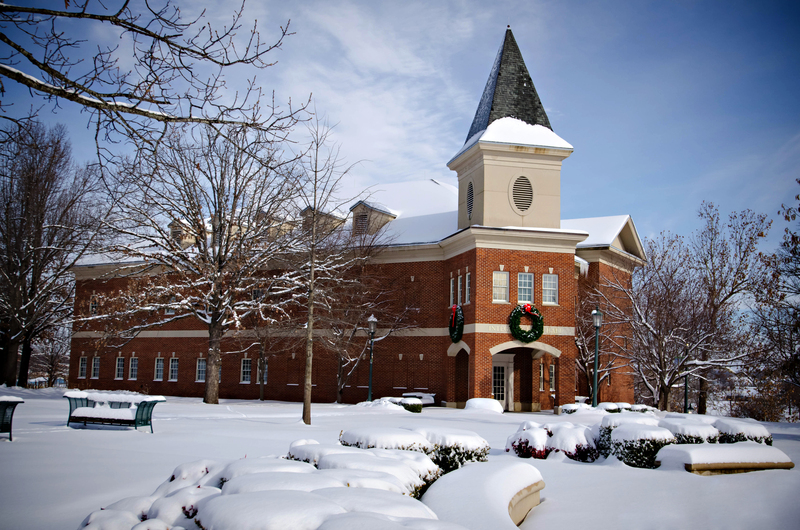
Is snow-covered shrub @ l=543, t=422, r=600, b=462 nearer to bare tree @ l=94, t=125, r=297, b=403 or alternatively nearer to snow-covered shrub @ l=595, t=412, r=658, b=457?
snow-covered shrub @ l=595, t=412, r=658, b=457

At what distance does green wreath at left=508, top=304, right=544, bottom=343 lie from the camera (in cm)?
2762

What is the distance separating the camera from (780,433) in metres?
20.7

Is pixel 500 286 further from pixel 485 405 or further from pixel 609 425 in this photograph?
pixel 609 425

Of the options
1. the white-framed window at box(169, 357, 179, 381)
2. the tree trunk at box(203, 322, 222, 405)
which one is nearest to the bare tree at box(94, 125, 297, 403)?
the tree trunk at box(203, 322, 222, 405)

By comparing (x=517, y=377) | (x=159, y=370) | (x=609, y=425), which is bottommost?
(x=159, y=370)

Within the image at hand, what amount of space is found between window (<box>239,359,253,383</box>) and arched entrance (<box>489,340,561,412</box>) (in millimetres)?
14990

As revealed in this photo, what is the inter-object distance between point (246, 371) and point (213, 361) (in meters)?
12.1

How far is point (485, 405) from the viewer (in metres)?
25.1

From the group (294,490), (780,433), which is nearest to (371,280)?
(780,433)

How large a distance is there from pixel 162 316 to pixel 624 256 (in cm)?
2767

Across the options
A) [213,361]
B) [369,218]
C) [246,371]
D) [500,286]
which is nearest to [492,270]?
[500,286]

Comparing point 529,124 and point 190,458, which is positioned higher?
point 529,124

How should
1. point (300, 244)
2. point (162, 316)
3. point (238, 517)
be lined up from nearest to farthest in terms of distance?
point (238, 517) < point (300, 244) < point (162, 316)

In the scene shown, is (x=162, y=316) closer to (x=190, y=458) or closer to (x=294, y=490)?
(x=190, y=458)
